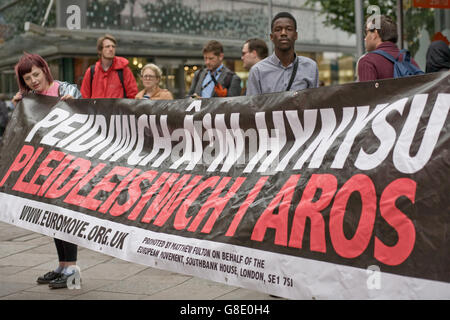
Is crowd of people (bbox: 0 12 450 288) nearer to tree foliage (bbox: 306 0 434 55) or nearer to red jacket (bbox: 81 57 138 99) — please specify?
red jacket (bbox: 81 57 138 99)

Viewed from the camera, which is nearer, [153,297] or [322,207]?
[322,207]

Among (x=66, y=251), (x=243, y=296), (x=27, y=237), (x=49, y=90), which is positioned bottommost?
(x=27, y=237)

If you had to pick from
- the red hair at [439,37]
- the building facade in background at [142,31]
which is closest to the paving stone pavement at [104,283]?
the red hair at [439,37]

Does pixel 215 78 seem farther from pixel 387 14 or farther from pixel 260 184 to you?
pixel 387 14

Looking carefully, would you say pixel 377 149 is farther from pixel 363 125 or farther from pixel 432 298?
pixel 432 298

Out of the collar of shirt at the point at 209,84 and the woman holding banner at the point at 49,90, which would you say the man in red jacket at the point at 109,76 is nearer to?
the collar of shirt at the point at 209,84

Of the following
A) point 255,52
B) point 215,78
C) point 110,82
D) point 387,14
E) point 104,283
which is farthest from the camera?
point 387,14

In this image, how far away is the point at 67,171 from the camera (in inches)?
191

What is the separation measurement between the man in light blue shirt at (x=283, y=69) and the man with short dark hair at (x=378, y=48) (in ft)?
1.23

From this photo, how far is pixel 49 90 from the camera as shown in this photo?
5438 mm

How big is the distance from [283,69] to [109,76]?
313 centimetres

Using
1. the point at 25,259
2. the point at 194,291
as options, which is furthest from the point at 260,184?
the point at 25,259

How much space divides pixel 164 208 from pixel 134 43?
15604mm

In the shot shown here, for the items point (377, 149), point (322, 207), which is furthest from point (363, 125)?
point (322, 207)
